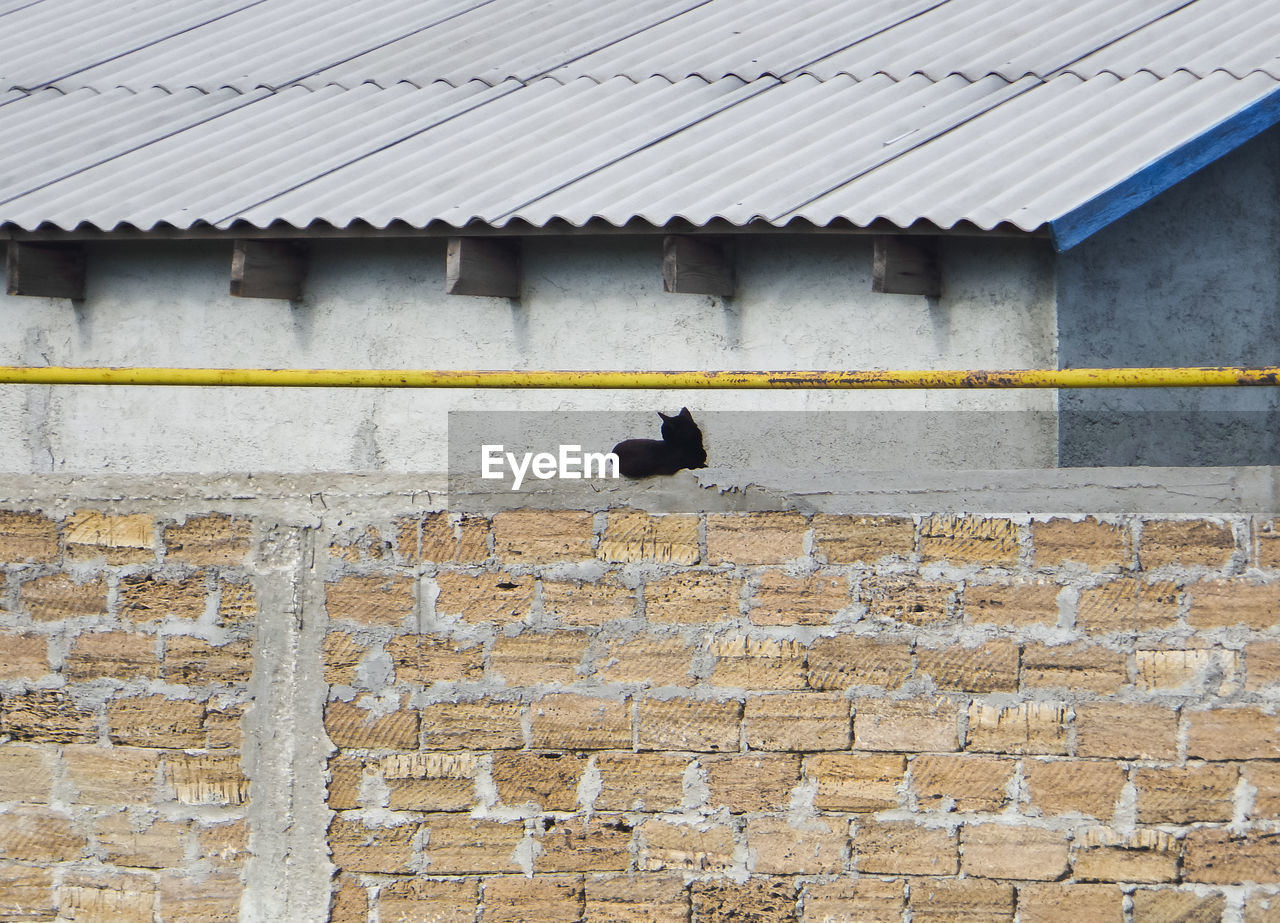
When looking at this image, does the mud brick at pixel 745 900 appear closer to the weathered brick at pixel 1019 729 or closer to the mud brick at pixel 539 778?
the mud brick at pixel 539 778

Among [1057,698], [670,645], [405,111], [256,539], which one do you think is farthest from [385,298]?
[1057,698]

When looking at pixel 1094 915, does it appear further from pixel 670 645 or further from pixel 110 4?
pixel 110 4

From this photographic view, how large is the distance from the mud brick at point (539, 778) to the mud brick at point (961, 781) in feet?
2.40

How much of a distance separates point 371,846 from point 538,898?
388 mm

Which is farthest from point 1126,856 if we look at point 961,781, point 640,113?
point 640,113

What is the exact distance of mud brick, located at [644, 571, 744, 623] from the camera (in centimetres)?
319

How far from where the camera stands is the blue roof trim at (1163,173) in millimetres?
4879

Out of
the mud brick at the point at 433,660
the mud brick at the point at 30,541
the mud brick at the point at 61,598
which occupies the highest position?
the mud brick at the point at 30,541

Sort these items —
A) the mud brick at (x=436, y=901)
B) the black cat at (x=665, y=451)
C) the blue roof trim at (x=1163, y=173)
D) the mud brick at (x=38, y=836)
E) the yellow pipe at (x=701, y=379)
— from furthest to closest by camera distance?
the blue roof trim at (x=1163, y=173) < the black cat at (x=665, y=451) < the mud brick at (x=38, y=836) < the mud brick at (x=436, y=901) < the yellow pipe at (x=701, y=379)

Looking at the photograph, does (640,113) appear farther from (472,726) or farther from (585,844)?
(585,844)

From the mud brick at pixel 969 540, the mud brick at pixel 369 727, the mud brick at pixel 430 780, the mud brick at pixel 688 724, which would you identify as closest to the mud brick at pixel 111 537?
the mud brick at pixel 369 727

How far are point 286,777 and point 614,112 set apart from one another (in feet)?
12.8

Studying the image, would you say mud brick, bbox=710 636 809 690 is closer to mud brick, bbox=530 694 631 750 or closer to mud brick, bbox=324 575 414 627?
mud brick, bbox=530 694 631 750

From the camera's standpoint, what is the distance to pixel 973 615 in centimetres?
312
